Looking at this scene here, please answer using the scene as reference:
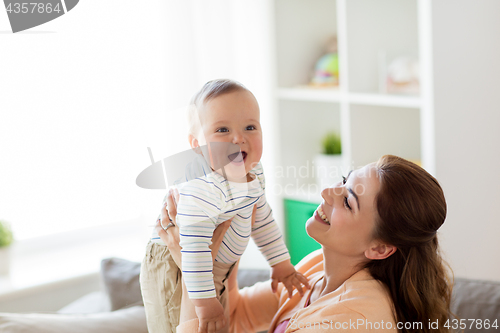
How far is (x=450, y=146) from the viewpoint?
5.54ft

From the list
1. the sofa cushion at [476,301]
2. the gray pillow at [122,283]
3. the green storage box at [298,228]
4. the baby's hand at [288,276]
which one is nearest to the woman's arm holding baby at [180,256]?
the baby's hand at [288,276]

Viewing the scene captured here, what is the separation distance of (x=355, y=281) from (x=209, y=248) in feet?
1.00

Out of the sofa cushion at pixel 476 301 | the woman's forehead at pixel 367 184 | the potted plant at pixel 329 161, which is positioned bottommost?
the sofa cushion at pixel 476 301

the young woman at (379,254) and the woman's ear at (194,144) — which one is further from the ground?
the woman's ear at (194,144)

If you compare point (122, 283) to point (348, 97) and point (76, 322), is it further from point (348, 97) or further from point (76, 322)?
point (348, 97)

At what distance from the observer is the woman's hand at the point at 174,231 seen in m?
0.97

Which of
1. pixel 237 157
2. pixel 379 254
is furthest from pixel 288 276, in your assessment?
pixel 237 157

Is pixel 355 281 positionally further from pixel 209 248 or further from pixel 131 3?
pixel 131 3

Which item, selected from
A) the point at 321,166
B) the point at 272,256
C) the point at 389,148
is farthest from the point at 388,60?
the point at 272,256

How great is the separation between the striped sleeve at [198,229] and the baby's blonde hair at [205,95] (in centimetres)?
11

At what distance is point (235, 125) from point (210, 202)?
15cm

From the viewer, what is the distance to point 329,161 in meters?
2.30

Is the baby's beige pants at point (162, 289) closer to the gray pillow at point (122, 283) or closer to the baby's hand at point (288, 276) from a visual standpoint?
the baby's hand at point (288, 276)

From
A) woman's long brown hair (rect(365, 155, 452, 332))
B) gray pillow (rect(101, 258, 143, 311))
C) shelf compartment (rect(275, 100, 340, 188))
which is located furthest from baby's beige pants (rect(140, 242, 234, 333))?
shelf compartment (rect(275, 100, 340, 188))
